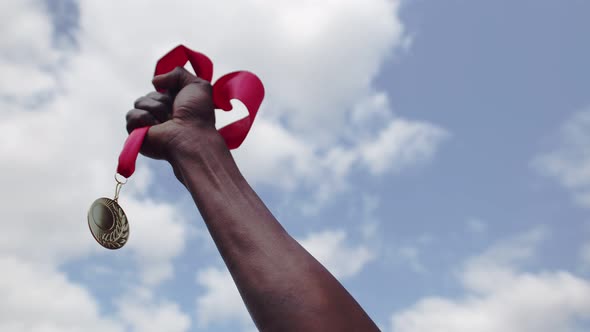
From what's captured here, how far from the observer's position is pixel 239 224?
231cm

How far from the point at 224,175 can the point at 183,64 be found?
75 cm

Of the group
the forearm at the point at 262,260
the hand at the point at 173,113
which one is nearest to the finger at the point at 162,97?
the hand at the point at 173,113

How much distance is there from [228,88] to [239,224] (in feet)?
2.46

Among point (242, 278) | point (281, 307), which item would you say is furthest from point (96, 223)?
point (281, 307)

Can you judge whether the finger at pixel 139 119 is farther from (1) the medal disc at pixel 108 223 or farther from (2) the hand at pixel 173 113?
(1) the medal disc at pixel 108 223

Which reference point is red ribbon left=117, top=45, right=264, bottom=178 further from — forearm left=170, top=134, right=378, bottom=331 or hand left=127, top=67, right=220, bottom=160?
forearm left=170, top=134, right=378, bottom=331

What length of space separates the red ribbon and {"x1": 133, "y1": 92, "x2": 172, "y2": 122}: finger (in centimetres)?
9

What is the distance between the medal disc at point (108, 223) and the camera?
261cm

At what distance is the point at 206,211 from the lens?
7.80 feet

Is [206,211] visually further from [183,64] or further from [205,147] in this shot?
[183,64]

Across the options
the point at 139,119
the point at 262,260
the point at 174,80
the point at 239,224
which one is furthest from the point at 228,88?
the point at 262,260

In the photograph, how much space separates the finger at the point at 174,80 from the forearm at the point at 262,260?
1.27 ft

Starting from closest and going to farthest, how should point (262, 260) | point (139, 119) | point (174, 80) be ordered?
point (262, 260) < point (139, 119) < point (174, 80)

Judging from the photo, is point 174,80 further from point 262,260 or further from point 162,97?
point 262,260
